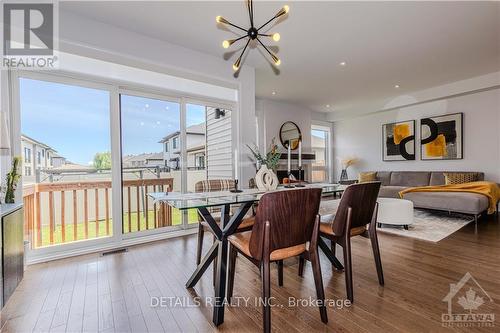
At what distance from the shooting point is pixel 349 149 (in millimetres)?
7570

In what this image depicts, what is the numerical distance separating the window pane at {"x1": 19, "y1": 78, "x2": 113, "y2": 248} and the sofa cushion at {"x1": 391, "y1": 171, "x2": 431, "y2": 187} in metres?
6.33

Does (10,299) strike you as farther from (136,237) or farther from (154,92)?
(154,92)

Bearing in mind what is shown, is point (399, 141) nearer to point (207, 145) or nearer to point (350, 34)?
point (350, 34)

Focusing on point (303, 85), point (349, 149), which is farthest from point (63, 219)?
point (349, 149)

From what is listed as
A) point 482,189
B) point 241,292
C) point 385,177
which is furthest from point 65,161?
point 385,177

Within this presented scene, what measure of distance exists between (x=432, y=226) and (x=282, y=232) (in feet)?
11.6

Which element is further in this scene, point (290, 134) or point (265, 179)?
point (290, 134)

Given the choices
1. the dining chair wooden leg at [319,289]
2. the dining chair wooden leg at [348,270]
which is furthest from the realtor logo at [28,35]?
the dining chair wooden leg at [348,270]

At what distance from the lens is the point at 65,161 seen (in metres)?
2.91

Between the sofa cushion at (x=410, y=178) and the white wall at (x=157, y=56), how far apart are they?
13.6 ft

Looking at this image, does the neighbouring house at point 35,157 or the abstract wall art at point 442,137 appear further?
the abstract wall art at point 442,137

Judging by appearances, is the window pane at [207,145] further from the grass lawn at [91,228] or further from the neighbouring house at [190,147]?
the grass lawn at [91,228]

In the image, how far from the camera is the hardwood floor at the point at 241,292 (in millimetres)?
1567

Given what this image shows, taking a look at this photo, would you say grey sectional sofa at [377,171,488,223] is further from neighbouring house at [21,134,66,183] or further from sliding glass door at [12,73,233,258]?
neighbouring house at [21,134,66,183]
